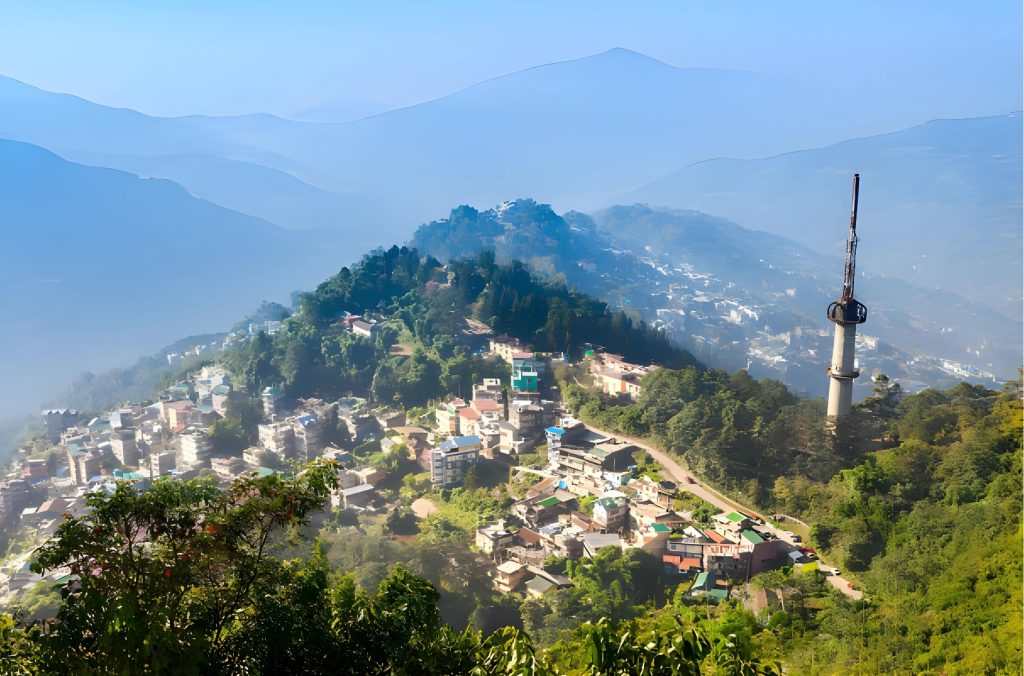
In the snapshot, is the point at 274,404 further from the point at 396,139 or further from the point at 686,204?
the point at 686,204

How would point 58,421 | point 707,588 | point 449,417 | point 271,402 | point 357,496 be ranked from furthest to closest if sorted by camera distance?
point 58,421 < point 271,402 < point 449,417 < point 357,496 < point 707,588

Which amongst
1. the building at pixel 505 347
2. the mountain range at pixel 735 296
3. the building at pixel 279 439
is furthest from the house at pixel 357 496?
the mountain range at pixel 735 296

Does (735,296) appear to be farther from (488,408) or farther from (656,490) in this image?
(656,490)

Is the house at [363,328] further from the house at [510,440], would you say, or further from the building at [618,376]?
the house at [510,440]

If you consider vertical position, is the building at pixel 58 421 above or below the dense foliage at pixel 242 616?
below

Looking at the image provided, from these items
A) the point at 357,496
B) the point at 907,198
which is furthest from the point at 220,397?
the point at 907,198

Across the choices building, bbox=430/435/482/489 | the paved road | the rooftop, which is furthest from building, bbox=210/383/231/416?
the rooftop
